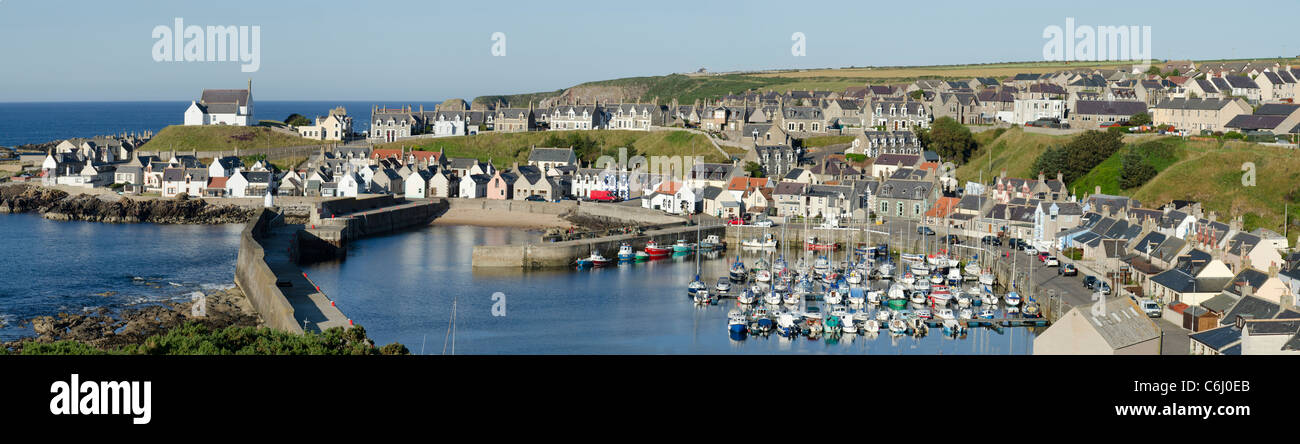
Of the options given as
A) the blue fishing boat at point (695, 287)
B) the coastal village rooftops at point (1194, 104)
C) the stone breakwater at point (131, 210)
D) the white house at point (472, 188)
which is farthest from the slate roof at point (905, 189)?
the stone breakwater at point (131, 210)

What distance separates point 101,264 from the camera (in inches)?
1259

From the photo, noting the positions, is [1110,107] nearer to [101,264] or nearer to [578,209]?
[578,209]

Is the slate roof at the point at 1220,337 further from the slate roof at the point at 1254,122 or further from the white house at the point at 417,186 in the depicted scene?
the white house at the point at 417,186

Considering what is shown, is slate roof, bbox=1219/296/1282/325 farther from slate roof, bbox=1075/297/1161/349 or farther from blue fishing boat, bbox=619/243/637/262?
blue fishing boat, bbox=619/243/637/262

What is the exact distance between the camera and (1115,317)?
17062 millimetres

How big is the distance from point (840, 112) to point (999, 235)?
25587mm

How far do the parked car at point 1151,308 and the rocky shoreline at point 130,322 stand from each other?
17.9 meters

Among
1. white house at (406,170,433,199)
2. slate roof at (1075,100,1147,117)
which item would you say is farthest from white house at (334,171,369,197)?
slate roof at (1075,100,1147,117)

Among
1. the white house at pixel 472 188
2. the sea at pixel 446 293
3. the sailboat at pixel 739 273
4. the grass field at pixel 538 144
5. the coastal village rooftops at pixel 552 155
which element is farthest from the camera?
the grass field at pixel 538 144

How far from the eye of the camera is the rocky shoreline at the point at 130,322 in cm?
2127

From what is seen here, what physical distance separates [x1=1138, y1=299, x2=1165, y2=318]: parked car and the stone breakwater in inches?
1304
